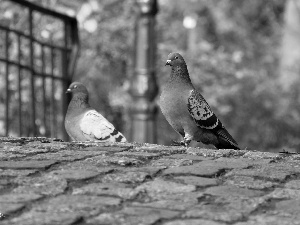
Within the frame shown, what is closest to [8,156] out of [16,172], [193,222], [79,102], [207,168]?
[16,172]

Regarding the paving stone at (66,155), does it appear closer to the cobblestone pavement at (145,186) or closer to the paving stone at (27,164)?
the cobblestone pavement at (145,186)

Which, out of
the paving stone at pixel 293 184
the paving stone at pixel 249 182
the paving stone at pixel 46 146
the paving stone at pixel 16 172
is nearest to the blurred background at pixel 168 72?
the paving stone at pixel 46 146

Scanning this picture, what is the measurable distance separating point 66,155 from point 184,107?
4.58 ft

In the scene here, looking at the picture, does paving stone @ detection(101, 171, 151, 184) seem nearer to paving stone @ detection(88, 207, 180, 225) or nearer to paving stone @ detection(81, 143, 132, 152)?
paving stone @ detection(88, 207, 180, 225)

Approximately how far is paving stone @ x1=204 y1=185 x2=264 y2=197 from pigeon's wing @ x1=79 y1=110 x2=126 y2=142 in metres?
2.67

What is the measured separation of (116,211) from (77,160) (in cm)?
135

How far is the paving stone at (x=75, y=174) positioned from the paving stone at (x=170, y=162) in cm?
51

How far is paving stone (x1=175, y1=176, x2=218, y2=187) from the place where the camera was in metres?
4.59

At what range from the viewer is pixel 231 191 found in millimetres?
4422

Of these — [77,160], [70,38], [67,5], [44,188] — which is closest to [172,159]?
[77,160]

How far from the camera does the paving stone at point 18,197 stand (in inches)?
161

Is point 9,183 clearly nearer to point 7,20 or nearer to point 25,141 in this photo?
point 25,141

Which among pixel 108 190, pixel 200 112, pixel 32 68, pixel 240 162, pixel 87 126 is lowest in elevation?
pixel 108 190

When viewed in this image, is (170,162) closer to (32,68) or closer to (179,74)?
(179,74)
